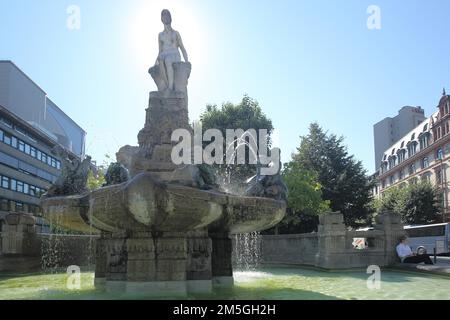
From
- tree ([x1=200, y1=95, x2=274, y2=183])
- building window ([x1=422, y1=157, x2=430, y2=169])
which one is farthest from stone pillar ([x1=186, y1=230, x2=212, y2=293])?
building window ([x1=422, y1=157, x2=430, y2=169])

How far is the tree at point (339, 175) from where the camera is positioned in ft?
132

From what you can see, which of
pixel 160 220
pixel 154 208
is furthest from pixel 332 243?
pixel 154 208

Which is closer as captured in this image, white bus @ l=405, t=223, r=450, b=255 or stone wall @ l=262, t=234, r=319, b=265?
stone wall @ l=262, t=234, r=319, b=265

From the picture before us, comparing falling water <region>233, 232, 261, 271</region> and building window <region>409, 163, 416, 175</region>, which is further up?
building window <region>409, 163, 416, 175</region>

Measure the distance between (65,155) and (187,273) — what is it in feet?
13.7

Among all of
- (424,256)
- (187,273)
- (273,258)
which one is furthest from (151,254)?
(273,258)

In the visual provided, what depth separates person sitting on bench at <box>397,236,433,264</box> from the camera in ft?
48.4

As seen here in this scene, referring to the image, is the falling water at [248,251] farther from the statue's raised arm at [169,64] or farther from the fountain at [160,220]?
the fountain at [160,220]

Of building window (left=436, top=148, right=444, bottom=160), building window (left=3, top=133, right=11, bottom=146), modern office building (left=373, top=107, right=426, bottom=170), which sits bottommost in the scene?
building window (left=436, top=148, right=444, bottom=160)

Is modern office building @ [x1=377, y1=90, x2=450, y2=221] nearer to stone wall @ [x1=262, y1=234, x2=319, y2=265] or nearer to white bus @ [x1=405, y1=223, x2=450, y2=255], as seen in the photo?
white bus @ [x1=405, y1=223, x2=450, y2=255]

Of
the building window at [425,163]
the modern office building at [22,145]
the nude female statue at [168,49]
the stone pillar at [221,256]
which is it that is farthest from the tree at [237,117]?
the building window at [425,163]

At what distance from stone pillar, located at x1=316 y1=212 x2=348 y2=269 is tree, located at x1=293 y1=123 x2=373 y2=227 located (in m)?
23.4
